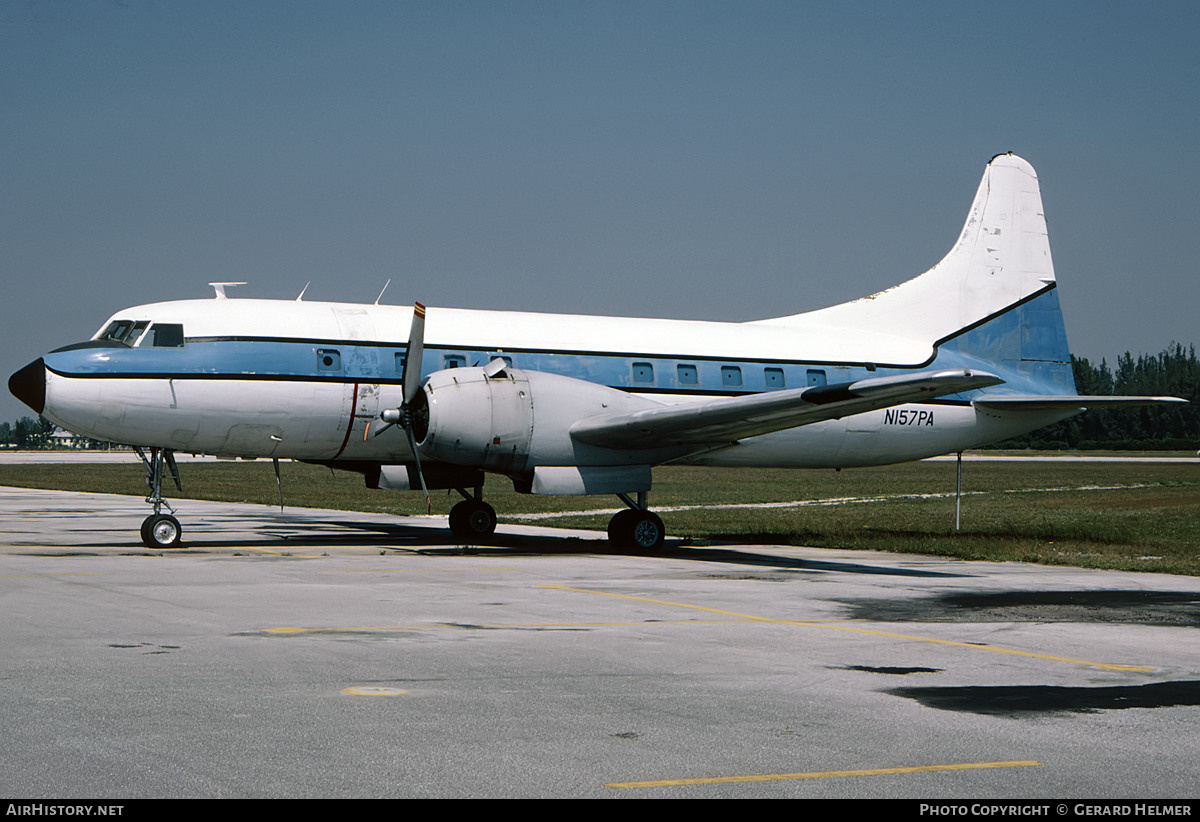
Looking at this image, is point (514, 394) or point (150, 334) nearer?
point (514, 394)

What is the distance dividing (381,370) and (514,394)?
297 centimetres

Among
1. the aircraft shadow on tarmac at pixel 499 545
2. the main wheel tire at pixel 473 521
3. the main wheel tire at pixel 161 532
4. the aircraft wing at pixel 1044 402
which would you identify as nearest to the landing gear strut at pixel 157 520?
the main wheel tire at pixel 161 532

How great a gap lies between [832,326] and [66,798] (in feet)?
73.2

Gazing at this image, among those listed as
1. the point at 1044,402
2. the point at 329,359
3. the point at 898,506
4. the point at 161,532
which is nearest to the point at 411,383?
the point at 329,359

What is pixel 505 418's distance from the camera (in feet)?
64.2

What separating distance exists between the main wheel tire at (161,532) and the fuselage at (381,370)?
1.34 meters

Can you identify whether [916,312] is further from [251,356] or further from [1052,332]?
[251,356]

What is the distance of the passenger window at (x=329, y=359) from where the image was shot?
68.8 feet

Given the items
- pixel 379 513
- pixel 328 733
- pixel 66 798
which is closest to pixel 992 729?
pixel 328 733

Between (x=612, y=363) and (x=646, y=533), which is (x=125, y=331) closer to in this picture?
(x=612, y=363)

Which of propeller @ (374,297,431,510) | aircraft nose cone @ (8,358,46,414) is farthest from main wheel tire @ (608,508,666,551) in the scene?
aircraft nose cone @ (8,358,46,414)

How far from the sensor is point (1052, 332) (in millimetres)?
27609

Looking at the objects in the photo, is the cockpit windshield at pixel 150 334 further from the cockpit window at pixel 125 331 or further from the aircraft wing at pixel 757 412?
the aircraft wing at pixel 757 412

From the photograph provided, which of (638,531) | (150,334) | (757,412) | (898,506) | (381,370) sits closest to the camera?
(757,412)
